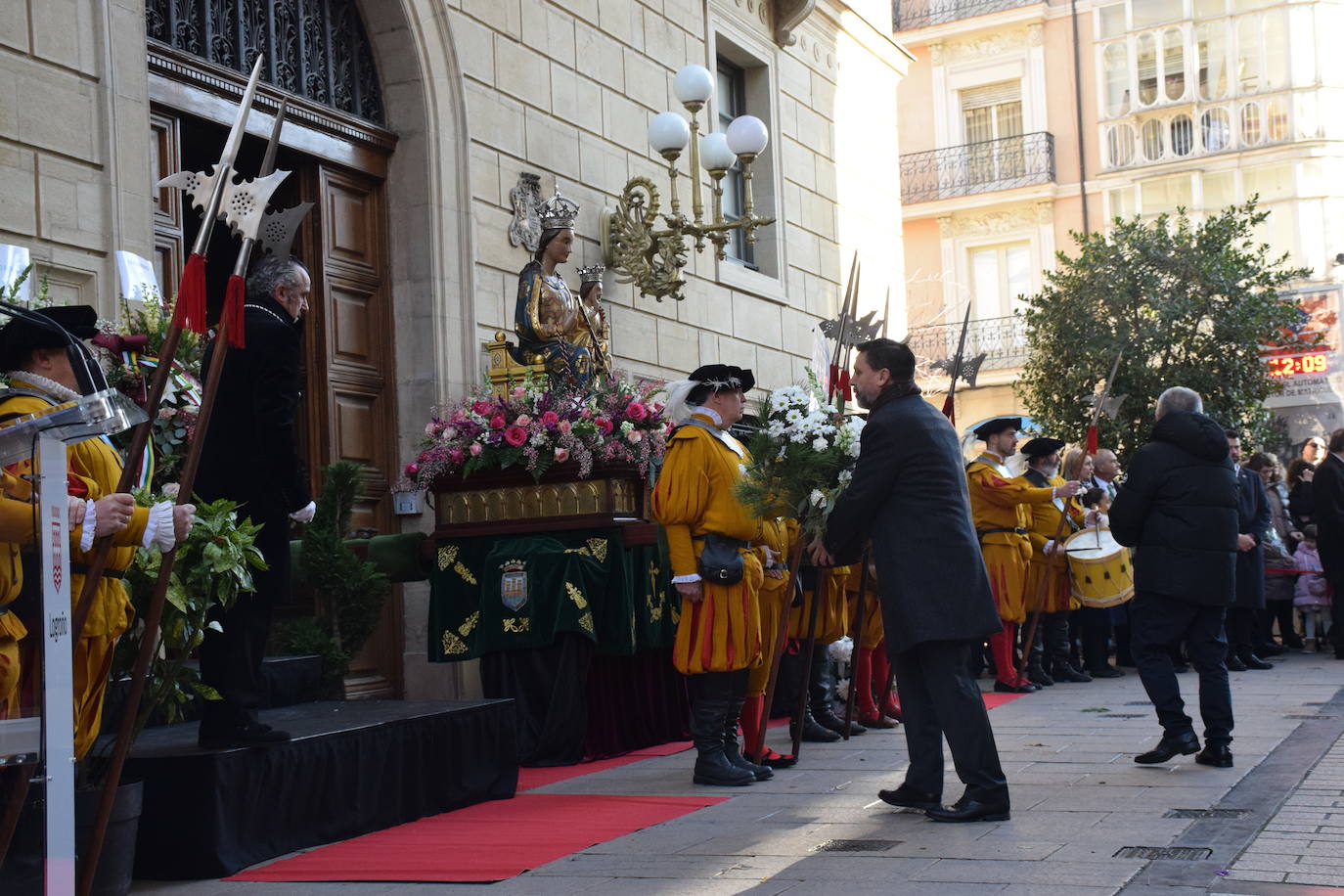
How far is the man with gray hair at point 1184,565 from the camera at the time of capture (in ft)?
23.9

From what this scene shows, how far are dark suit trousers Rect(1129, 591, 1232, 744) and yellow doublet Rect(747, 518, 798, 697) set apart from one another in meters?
1.70

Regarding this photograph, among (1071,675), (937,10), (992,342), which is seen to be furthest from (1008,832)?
(937,10)

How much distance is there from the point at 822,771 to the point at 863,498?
6.23 ft

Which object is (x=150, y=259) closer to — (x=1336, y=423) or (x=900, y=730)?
(x=900, y=730)

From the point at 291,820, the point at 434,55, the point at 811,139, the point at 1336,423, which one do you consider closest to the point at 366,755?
the point at 291,820

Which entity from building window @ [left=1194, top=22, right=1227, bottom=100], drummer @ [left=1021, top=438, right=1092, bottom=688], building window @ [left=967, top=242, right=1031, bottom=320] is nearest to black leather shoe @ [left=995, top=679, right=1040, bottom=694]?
drummer @ [left=1021, top=438, right=1092, bottom=688]

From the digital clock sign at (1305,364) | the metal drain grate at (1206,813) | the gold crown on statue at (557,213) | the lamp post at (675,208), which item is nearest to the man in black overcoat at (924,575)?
the metal drain grate at (1206,813)

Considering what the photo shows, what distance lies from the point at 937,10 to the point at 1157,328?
54.2 ft

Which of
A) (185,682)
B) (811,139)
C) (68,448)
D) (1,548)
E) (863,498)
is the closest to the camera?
(1,548)

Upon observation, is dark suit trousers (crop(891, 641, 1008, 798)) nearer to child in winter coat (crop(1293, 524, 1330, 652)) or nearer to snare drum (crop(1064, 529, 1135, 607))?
snare drum (crop(1064, 529, 1135, 607))

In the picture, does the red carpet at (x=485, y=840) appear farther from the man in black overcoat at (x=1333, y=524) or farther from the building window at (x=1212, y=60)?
the building window at (x=1212, y=60)

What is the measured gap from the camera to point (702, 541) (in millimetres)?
7258

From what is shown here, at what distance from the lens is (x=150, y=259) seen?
8312mm

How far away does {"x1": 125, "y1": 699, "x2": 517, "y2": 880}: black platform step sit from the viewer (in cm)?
546
